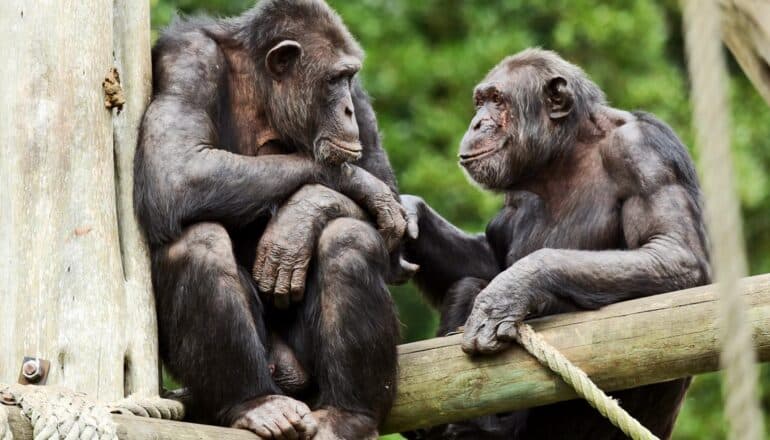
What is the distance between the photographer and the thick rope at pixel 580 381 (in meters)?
4.11

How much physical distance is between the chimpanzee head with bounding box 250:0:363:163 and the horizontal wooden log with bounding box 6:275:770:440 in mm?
1013

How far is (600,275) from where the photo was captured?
4.80 meters

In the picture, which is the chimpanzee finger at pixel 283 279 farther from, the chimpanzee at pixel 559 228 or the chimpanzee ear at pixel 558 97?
the chimpanzee ear at pixel 558 97

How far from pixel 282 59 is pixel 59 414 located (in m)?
2.19

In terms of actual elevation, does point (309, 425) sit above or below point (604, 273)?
below

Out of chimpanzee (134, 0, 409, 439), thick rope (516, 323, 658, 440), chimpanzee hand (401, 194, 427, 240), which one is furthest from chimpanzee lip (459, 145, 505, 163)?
thick rope (516, 323, 658, 440)

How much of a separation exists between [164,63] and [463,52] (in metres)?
8.52

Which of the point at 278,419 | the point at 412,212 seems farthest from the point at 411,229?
the point at 278,419

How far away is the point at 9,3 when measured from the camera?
4316mm

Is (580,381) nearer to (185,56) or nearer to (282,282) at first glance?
(282,282)

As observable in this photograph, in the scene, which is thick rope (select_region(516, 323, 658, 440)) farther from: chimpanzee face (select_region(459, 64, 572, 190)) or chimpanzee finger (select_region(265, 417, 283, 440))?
chimpanzee face (select_region(459, 64, 572, 190))

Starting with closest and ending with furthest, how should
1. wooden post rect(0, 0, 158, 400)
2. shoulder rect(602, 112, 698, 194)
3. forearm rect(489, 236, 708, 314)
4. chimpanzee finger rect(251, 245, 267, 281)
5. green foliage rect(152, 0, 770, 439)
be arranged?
wooden post rect(0, 0, 158, 400)
chimpanzee finger rect(251, 245, 267, 281)
forearm rect(489, 236, 708, 314)
shoulder rect(602, 112, 698, 194)
green foliage rect(152, 0, 770, 439)

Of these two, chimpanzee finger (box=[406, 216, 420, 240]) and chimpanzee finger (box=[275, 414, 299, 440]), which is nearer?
chimpanzee finger (box=[275, 414, 299, 440])

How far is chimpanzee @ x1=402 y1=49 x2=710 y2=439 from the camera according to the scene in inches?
188
